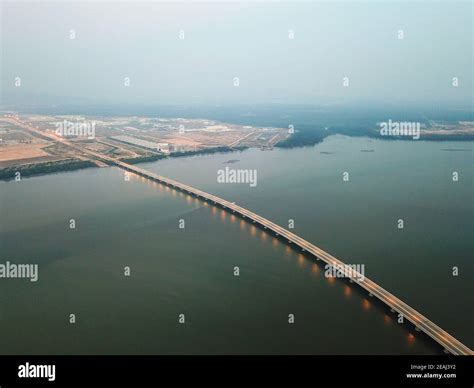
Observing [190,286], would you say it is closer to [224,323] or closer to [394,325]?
[224,323]


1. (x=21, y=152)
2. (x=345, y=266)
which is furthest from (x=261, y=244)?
(x=21, y=152)

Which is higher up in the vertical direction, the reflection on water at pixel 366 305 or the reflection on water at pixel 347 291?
the reflection on water at pixel 347 291

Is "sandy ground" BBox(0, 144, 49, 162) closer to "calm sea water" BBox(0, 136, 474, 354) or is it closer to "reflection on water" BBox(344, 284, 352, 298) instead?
"calm sea water" BBox(0, 136, 474, 354)

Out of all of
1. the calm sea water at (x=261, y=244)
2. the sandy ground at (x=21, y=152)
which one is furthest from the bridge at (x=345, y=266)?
the sandy ground at (x=21, y=152)

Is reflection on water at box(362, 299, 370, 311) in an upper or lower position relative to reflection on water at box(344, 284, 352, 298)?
lower

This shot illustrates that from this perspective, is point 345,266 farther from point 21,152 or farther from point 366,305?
point 21,152

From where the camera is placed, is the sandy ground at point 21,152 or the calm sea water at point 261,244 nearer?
the calm sea water at point 261,244

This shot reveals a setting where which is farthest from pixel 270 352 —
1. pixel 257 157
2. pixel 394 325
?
pixel 257 157

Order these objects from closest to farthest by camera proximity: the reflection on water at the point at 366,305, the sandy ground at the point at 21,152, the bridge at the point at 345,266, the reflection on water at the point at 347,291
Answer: the bridge at the point at 345,266
the reflection on water at the point at 366,305
the reflection on water at the point at 347,291
the sandy ground at the point at 21,152

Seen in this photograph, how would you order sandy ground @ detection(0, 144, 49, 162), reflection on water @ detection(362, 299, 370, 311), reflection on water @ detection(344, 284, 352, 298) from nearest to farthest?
reflection on water @ detection(362, 299, 370, 311) → reflection on water @ detection(344, 284, 352, 298) → sandy ground @ detection(0, 144, 49, 162)

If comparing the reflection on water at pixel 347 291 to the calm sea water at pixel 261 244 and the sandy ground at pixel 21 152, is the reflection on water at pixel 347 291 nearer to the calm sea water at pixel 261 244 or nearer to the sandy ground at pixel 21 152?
the calm sea water at pixel 261 244

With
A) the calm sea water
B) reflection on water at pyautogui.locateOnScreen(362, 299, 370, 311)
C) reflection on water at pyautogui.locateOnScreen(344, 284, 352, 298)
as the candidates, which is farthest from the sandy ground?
reflection on water at pyautogui.locateOnScreen(362, 299, 370, 311)
